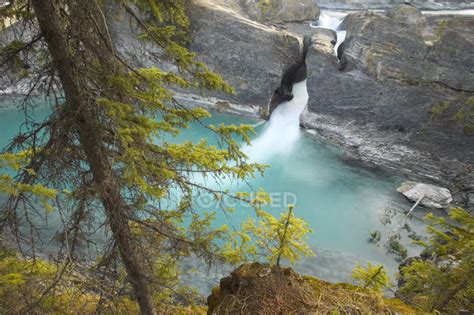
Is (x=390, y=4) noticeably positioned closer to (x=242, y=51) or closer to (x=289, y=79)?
(x=289, y=79)

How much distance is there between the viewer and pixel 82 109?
3920mm

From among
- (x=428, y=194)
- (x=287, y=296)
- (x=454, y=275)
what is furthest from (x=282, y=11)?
(x=287, y=296)

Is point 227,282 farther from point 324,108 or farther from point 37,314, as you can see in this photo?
point 324,108

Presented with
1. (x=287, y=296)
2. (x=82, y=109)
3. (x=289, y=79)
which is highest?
(x=82, y=109)

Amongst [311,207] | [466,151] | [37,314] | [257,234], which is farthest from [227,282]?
[466,151]

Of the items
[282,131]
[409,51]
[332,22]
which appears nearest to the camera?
[409,51]

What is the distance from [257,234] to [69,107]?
11.1 feet

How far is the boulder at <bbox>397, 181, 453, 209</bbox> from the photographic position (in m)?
17.1

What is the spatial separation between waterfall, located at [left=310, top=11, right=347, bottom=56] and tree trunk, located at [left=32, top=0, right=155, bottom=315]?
84.1 ft

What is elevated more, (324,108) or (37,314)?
(37,314)

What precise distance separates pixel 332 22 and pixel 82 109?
2933 cm

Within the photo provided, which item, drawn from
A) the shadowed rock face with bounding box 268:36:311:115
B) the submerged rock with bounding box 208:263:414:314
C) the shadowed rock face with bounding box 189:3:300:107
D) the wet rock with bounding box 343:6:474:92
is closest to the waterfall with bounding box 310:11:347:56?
the shadowed rock face with bounding box 268:36:311:115

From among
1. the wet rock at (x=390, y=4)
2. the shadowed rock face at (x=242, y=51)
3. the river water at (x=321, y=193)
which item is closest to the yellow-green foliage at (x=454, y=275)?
the river water at (x=321, y=193)

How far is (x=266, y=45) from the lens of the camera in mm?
23953
